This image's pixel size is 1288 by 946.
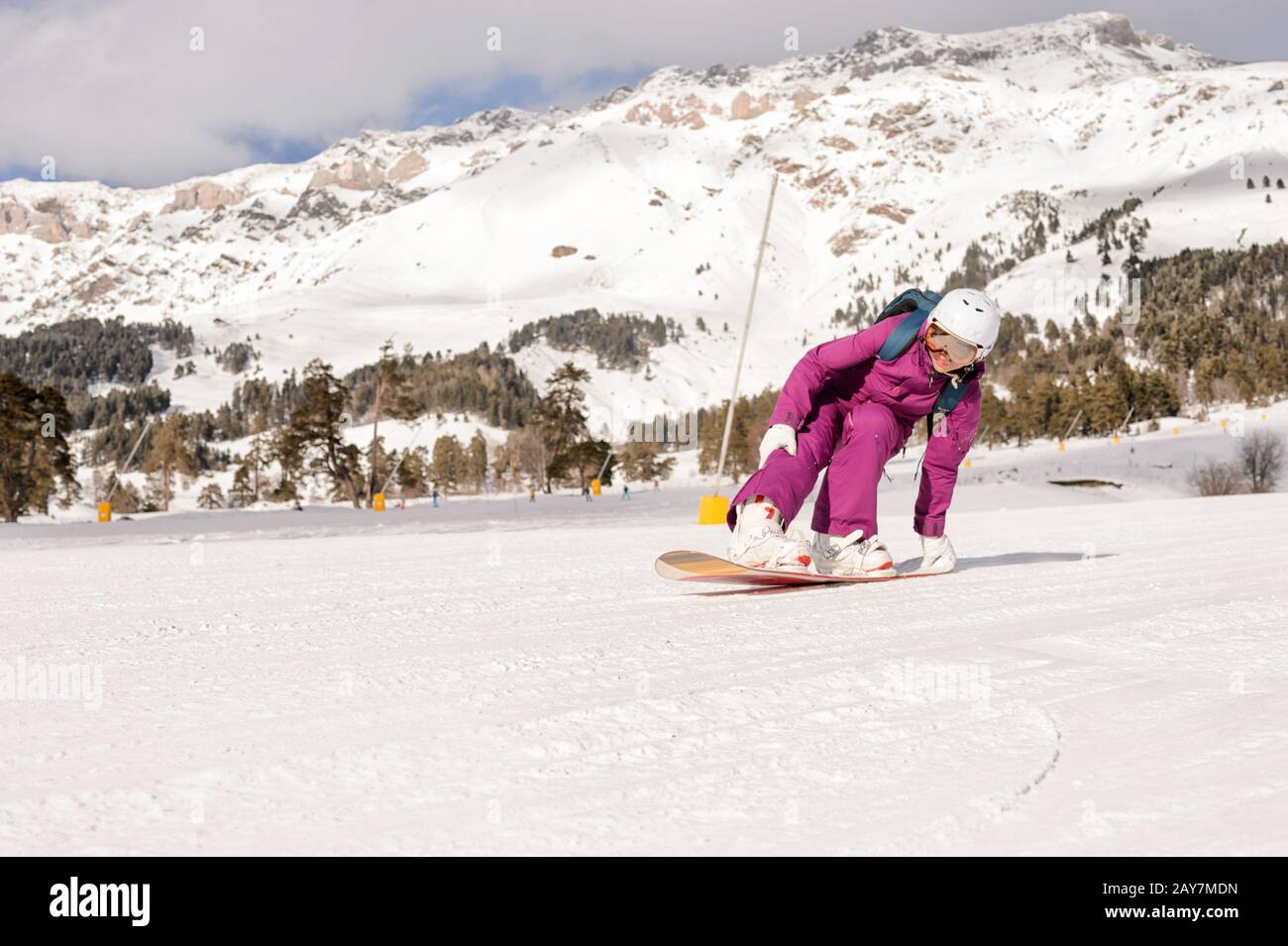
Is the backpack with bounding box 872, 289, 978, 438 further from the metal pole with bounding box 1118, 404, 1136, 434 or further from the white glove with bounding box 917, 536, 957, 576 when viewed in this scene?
the metal pole with bounding box 1118, 404, 1136, 434

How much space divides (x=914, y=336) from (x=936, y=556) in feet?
4.11

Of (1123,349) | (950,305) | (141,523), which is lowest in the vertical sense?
(141,523)

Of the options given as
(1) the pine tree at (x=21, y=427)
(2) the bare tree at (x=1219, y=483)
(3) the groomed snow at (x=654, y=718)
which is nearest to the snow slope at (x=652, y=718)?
(3) the groomed snow at (x=654, y=718)

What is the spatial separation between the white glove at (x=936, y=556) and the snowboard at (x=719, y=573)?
84cm

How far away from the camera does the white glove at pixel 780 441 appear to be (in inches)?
178

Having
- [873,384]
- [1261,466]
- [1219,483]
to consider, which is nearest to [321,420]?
[1219,483]

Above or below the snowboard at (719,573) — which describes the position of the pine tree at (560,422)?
above

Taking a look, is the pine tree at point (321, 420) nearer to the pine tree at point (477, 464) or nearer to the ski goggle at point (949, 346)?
the ski goggle at point (949, 346)

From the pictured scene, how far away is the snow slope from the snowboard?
11 cm

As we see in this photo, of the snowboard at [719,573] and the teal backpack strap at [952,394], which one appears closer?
the snowboard at [719,573]

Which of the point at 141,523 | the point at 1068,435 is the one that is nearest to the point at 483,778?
the point at 141,523

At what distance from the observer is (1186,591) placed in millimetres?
4070
